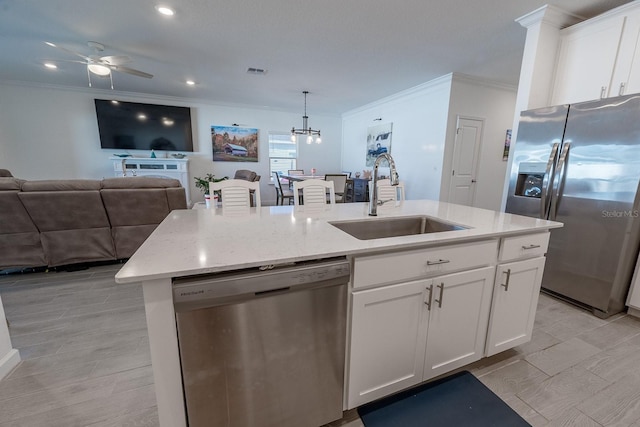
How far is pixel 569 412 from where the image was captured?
1357 mm

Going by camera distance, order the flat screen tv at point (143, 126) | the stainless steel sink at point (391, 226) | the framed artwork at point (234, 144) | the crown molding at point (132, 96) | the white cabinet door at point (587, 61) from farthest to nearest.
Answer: the framed artwork at point (234, 144) < the flat screen tv at point (143, 126) < the crown molding at point (132, 96) < the white cabinet door at point (587, 61) < the stainless steel sink at point (391, 226)

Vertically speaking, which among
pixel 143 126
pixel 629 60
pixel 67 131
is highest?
pixel 629 60

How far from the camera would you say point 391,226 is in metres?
1.78

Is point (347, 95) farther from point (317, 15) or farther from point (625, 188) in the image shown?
point (625, 188)

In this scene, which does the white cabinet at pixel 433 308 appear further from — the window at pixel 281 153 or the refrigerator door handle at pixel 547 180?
the window at pixel 281 153

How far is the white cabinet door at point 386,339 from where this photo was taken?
1.18 meters

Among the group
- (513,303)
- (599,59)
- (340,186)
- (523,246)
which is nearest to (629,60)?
(599,59)

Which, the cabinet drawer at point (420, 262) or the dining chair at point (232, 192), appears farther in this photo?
the dining chair at point (232, 192)

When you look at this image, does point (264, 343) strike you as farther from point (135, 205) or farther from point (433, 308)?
point (135, 205)

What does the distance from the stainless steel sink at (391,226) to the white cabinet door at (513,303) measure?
40 centimetres

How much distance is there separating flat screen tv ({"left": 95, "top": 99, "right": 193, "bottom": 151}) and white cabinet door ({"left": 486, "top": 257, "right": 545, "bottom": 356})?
6609 mm

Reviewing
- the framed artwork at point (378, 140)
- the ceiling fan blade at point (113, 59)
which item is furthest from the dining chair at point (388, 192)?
the ceiling fan blade at point (113, 59)

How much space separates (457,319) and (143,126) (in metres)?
6.90

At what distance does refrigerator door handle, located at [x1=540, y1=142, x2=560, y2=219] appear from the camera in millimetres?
2352
